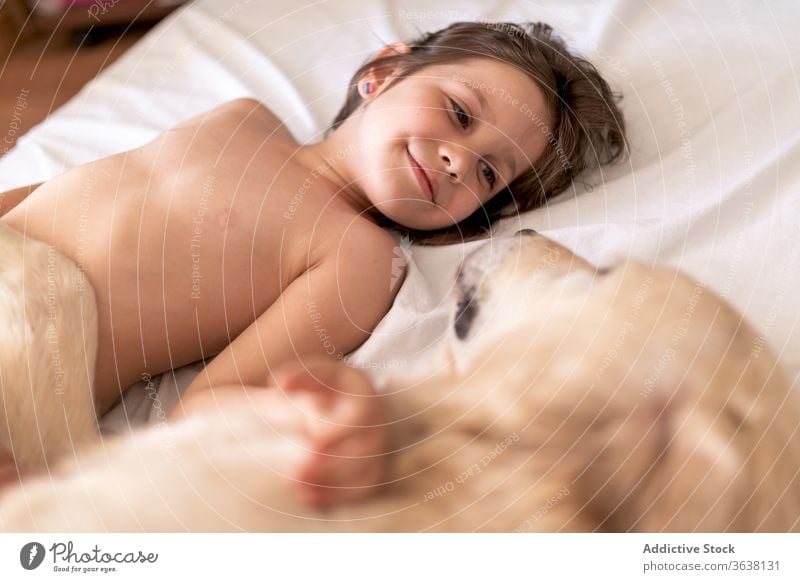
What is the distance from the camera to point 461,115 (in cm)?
69

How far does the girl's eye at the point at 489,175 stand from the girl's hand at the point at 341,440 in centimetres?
26

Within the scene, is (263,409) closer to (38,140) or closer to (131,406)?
(131,406)

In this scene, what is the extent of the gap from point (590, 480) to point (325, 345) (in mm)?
221

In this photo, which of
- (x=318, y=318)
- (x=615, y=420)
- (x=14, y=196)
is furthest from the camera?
(x=14, y=196)

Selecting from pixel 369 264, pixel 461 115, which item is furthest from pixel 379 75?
pixel 369 264

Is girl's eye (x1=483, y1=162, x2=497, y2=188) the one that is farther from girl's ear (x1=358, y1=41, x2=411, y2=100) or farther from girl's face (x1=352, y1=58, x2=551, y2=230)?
girl's ear (x1=358, y1=41, x2=411, y2=100)

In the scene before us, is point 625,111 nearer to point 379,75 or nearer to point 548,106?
point 548,106

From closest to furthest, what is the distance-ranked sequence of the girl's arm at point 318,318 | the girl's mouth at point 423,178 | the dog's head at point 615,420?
1. the dog's head at point 615,420
2. the girl's arm at point 318,318
3. the girl's mouth at point 423,178

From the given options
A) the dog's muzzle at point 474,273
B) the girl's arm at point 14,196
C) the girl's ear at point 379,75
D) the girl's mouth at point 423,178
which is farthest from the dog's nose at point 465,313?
the girl's arm at point 14,196

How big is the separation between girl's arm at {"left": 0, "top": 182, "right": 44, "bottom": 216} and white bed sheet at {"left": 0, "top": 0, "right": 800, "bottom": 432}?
0.05 meters

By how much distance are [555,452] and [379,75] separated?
17.5 inches

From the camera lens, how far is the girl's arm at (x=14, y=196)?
71 centimetres

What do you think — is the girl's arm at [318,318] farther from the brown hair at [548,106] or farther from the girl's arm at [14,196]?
the girl's arm at [14,196]

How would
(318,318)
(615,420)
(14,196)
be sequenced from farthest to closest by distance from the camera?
(14,196)
(318,318)
(615,420)
